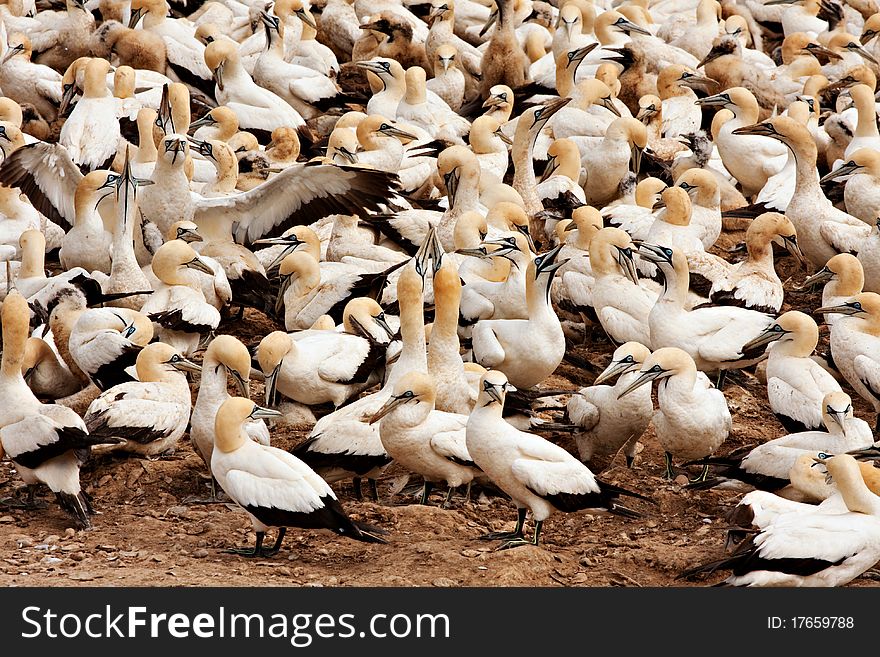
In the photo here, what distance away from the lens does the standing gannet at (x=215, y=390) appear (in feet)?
26.0

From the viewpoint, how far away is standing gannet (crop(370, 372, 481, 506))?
769cm

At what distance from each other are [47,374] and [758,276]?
14.8 feet

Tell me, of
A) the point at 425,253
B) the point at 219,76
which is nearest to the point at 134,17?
the point at 219,76

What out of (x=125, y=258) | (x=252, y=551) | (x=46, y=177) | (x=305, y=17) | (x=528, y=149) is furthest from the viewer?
(x=305, y=17)

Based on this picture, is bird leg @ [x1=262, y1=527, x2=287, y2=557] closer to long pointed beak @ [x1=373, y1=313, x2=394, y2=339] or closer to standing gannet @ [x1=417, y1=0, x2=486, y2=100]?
long pointed beak @ [x1=373, y1=313, x2=394, y2=339]

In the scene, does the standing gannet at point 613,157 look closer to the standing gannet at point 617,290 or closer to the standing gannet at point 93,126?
the standing gannet at point 617,290

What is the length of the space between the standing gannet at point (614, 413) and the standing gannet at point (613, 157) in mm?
4031

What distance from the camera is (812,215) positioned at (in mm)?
11328

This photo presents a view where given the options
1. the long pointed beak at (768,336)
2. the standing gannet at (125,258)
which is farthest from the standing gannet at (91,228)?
the long pointed beak at (768,336)

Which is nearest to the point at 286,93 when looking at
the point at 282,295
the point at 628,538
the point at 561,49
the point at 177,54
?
the point at 177,54

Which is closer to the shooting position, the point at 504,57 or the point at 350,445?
the point at 350,445

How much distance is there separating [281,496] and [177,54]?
332 inches

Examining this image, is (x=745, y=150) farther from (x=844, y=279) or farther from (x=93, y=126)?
(x=93, y=126)

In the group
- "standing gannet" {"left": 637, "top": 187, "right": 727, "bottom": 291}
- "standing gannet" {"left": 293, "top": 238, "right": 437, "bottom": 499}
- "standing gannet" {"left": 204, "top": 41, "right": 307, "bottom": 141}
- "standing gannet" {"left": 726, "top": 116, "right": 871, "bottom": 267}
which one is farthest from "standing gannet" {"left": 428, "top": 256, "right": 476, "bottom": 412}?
"standing gannet" {"left": 204, "top": 41, "right": 307, "bottom": 141}
